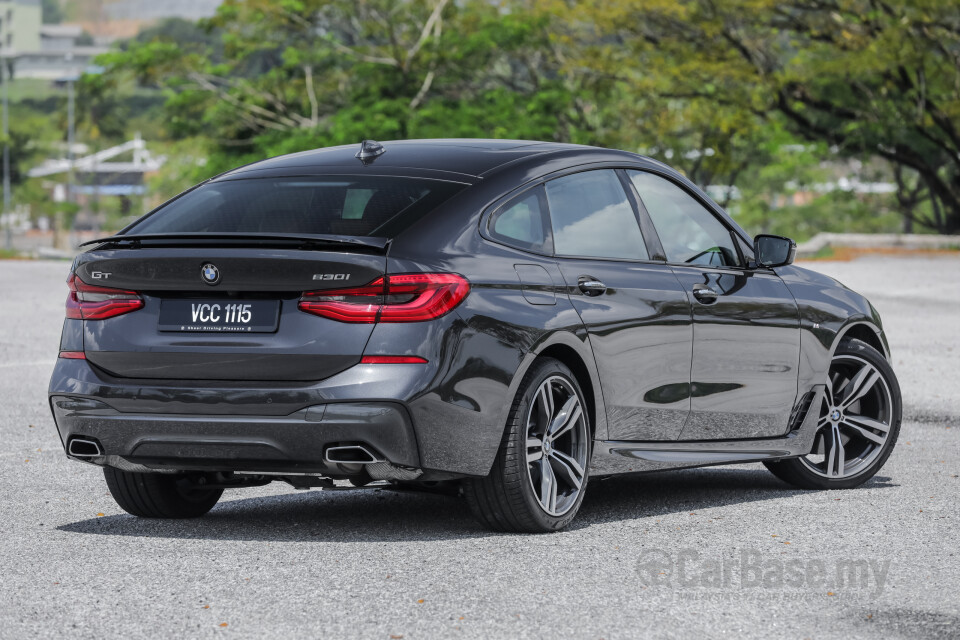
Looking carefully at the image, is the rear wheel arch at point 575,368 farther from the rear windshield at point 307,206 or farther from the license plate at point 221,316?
the license plate at point 221,316

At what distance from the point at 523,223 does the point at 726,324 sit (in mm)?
1311

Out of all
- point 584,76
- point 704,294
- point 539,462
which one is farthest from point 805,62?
point 539,462

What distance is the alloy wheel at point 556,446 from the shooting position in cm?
607

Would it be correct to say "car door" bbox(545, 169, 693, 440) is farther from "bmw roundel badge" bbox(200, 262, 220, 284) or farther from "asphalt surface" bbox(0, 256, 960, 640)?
"bmw roundel badge" bbox(200, 262, 220, 284)

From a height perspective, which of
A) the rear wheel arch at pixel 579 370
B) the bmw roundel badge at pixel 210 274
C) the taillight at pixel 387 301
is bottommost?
the rear wheel arch at pixel 579 370

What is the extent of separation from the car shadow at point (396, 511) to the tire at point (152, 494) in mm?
56

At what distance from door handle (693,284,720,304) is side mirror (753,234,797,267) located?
498 millimetres

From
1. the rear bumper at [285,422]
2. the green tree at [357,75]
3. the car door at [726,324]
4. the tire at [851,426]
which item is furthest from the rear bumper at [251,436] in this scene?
the green tree at [357,75]

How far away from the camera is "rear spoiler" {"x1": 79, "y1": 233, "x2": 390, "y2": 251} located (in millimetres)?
5648

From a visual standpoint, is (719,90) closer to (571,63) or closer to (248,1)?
(571,63)

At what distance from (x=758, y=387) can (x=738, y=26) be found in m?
32.3

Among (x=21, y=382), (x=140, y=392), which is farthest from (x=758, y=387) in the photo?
(x=21, y=382)

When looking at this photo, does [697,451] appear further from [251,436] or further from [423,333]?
[251,436]

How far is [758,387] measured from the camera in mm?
7250
